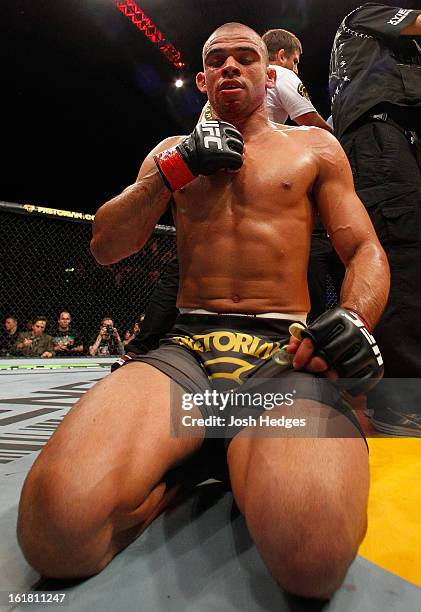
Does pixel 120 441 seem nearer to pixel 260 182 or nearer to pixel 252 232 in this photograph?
pixel 252 232

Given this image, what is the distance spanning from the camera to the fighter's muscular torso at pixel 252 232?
3.51 ft

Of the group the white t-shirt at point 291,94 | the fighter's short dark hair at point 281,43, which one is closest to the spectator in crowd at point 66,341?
the fighter's short dark hair at point 281,43

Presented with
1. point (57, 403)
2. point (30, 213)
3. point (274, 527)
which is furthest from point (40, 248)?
point (274, 527)

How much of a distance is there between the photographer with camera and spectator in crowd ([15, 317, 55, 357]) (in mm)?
535

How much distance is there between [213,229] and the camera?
1.12 m

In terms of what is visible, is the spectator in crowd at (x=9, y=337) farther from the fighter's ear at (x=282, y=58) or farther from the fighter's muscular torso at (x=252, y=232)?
the fighter's muscular torso at (x=252, y=232)

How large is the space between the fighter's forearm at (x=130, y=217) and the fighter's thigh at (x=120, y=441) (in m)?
0.34

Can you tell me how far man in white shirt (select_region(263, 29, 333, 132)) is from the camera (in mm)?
1883

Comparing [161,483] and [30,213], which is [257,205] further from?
[30,213]

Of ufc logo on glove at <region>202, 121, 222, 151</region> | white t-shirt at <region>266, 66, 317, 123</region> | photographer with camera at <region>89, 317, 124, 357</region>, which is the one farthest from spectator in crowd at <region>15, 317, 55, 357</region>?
ufc logo on glove at <region>202, 121, 222, 151</region>

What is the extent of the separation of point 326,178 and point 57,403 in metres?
1.56

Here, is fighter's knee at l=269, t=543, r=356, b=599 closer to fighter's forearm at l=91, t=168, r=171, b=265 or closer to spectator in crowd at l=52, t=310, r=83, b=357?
fighter's forearm at l=91, t=168, r=171, b=265

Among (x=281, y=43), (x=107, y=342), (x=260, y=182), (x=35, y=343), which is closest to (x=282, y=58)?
(x=281, y=43)

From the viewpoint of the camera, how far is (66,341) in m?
5.37
